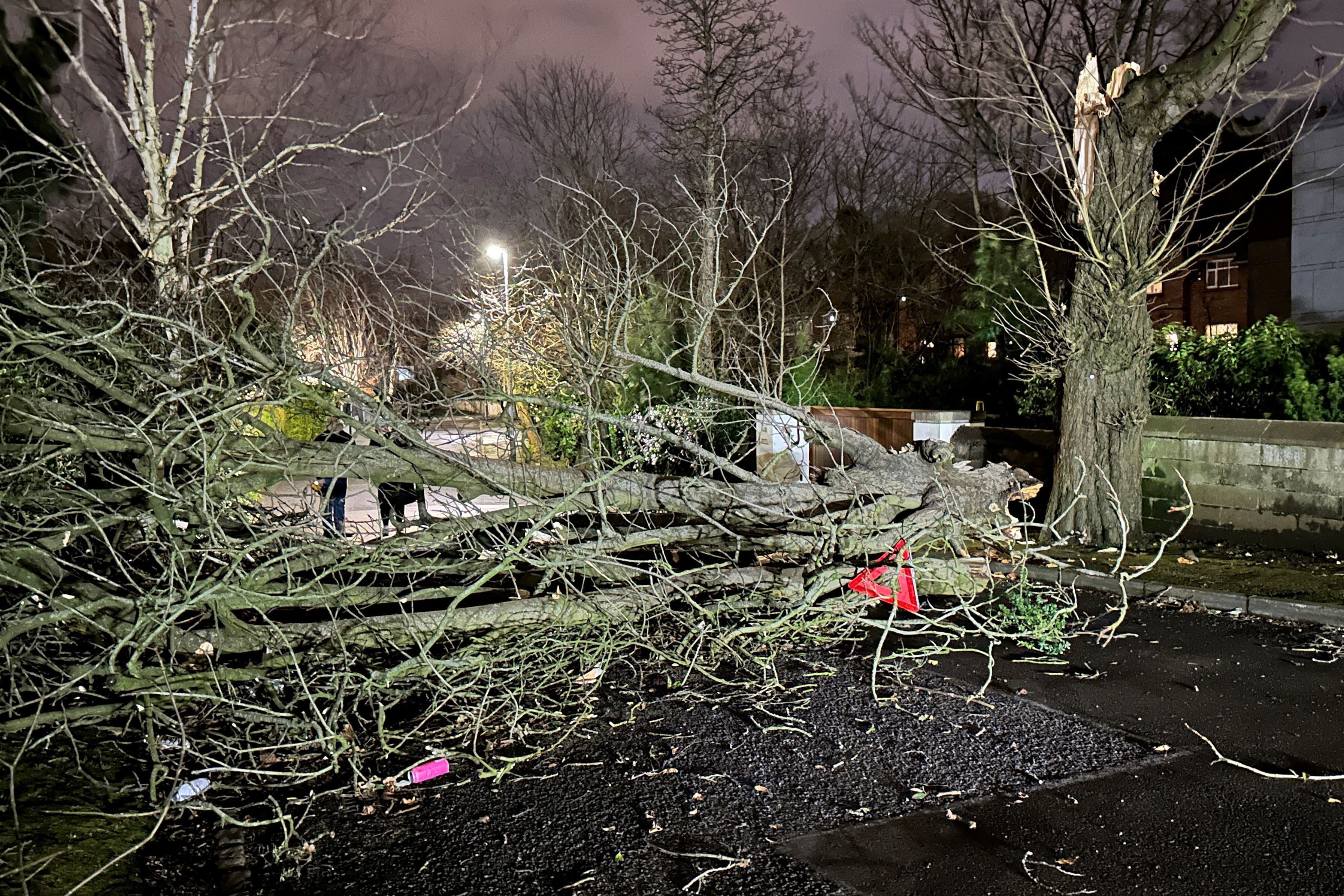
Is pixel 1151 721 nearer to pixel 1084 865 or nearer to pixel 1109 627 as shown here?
pixel 1109 627

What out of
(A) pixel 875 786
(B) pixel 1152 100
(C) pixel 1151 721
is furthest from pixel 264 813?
(B) pixel 1152 100

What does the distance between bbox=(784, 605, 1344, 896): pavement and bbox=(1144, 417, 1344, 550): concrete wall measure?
3.57 meters

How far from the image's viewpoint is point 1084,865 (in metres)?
3.20

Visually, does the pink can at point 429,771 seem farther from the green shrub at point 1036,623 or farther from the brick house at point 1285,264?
the brick house at point 1285,264

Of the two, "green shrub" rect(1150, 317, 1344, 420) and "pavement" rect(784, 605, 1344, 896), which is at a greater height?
"green shrub" rect(1150, 317, 1344, 420)

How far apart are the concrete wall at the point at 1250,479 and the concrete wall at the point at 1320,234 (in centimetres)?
815

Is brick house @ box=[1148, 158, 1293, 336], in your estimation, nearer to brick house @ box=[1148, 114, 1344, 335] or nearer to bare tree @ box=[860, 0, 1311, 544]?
brick house @ box=[1148, 114, 1344, 335]

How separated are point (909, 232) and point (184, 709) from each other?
26795 millimetres

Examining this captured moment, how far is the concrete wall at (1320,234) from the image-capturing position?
594 inches

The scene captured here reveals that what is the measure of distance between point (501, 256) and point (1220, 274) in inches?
912

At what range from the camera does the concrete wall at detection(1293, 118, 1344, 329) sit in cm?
1509

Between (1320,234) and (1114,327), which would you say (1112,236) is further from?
(1320,234)

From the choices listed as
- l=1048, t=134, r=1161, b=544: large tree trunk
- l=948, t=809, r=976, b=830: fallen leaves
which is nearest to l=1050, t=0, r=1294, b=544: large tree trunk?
l=1048, t=134, r=1161, b=544: large tree trunk

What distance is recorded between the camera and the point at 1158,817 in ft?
11.7
